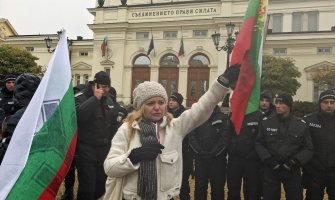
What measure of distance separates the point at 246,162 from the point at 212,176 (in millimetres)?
607

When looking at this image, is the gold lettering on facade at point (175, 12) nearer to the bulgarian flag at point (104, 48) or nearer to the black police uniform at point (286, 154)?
the bulgarian flag at point (104, 48)

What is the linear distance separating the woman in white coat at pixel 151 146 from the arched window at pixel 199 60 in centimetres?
3457

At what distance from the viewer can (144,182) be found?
263 centimetres

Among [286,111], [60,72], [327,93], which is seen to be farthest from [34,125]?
[327,93]

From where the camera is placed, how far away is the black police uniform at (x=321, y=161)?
16.7ft

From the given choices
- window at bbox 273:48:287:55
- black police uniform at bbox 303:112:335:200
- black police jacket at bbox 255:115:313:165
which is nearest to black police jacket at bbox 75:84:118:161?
black police jacket at bbox 255:115:313:165

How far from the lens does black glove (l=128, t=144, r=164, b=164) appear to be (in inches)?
101

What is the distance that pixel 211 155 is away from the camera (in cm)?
584

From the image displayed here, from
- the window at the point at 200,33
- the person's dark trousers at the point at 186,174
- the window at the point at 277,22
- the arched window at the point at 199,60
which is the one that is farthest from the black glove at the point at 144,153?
the window at the point at 277,22

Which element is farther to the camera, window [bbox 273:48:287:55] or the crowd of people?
window [bbox 273:48:287:55]

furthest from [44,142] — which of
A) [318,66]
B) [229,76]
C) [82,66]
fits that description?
[82,66]

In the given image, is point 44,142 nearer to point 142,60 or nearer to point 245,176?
point 245,176

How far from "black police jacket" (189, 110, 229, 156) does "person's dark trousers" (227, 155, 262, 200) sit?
14.2 inches

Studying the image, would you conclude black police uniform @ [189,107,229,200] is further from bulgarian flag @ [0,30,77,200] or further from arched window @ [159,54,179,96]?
arched window @ [159,54,179,96]
